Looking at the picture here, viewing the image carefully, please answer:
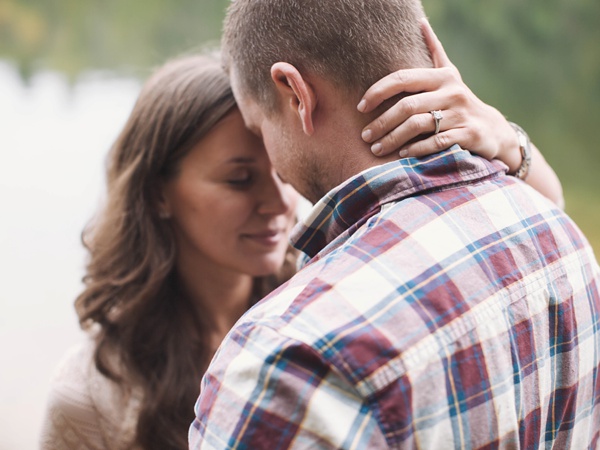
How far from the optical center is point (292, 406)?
73cm

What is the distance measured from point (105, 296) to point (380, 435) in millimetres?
1023

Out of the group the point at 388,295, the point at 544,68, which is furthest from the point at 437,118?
the point at 544,68

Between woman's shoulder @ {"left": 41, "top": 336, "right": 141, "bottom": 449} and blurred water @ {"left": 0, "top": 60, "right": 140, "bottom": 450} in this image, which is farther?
blurred water @ {"left": 0, "top": 60, "right": 140, "bottom": 450}

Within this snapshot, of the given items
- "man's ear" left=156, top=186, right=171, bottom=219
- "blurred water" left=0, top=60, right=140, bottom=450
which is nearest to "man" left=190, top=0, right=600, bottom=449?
"man's ear" left=156, top=186, right=171, bottom=219

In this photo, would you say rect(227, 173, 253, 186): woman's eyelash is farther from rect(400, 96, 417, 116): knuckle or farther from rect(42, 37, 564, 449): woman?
rect(400, 96, 417, 116): knuckle

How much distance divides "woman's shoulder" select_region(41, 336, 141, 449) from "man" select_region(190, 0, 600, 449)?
2.36 ft

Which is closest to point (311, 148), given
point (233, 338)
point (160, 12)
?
point (233, 338)

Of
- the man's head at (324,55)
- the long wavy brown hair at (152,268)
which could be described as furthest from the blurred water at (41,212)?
the man's head at (324,55)

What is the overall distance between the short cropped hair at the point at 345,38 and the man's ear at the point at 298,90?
0.02 m

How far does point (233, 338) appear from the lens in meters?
0.79

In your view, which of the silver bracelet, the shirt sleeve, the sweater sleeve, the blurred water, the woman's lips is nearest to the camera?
the shirt sleeve

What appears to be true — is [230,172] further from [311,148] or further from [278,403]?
[278,403]

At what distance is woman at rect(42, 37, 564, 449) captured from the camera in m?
1.50

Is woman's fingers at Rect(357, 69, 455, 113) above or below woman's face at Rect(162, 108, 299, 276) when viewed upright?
above
